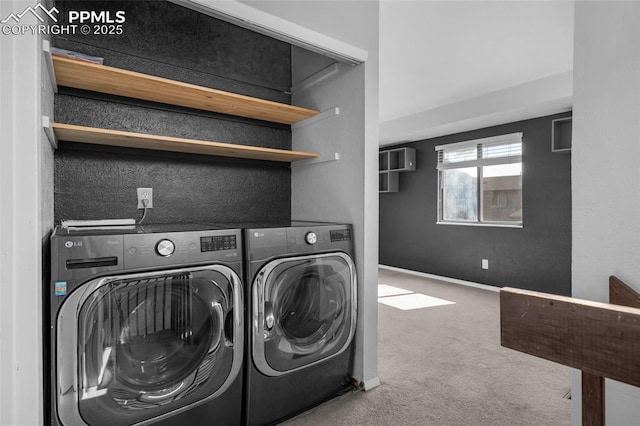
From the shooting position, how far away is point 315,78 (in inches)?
96.0

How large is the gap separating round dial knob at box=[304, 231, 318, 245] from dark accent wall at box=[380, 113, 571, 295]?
357 cm

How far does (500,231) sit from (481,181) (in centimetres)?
77

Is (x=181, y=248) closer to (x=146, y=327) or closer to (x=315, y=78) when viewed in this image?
(x=146, y=327)

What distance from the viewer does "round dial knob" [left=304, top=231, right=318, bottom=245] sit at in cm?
189

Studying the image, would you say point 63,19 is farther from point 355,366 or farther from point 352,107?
point 355,366

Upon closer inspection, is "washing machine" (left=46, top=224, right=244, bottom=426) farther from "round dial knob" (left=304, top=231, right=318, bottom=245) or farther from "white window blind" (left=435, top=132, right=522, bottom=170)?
"white window blind" (left=435, top=132, right=522, bottom=170)

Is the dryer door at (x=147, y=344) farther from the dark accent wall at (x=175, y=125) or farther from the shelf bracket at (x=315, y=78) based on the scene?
the shelf bracket at (x=315, y=78)

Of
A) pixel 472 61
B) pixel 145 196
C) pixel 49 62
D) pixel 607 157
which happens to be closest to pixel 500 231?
pixel 472 61

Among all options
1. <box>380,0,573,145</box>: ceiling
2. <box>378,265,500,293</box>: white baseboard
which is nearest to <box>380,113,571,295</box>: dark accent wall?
<box>378,265,500,293</box>: white baseboard

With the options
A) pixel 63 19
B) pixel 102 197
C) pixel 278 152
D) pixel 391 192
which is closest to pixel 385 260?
pixel 391 192

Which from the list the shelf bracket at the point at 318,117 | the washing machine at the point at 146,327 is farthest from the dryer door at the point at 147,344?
the shelf bracket at the point at 318,117

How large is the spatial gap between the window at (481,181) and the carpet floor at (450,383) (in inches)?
72.6

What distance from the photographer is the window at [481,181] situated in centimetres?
466

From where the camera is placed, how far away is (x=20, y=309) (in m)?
1.02
